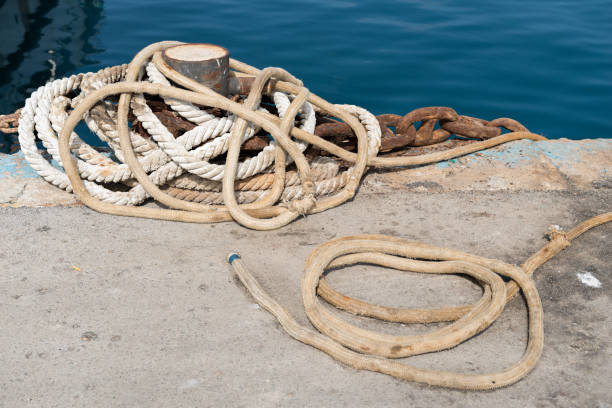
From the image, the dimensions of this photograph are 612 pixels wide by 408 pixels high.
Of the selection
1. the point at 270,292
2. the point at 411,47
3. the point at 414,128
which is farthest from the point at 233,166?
the point at 411,47

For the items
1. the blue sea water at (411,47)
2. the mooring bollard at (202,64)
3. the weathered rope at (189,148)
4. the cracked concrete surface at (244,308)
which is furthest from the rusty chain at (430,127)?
the blue sea water at (411,47)

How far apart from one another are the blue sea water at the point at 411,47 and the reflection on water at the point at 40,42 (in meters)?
0.04

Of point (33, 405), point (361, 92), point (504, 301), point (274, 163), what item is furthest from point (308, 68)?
point (33, 405)

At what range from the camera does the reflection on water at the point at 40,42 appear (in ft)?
18.5

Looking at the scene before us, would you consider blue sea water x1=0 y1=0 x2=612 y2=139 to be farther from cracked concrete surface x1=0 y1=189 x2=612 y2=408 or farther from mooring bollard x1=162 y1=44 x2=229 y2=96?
mooring bollard x1=162 y1=44 x2=229 y2=96

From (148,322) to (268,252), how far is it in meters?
0.51

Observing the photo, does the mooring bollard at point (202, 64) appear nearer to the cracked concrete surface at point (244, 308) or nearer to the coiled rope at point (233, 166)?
the coiled rope at point (233, 166)

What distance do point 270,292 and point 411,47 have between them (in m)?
5.02

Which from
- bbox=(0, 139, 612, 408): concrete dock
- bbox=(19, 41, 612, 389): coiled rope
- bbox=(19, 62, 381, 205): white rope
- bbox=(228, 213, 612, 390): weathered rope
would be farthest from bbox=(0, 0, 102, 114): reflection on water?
bbox=(228, 213, 612, 390): weathered rope

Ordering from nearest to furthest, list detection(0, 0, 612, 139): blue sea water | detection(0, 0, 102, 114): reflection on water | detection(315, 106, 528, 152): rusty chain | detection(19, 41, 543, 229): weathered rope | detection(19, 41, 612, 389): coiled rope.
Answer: detection(19, 41, 612, 389): coiled rope, detection(19, 41, 543, 229): weathered rope, detection(315, 106, 528, 152): rusty chain, detection(0, 0, 612, 139): blue sea water, detection(0, 0, 102, 114): reflection on water

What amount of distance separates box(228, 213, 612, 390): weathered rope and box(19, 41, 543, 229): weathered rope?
0.35 m

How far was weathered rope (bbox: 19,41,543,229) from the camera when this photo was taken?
2.03 meters

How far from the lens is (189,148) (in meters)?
2.05

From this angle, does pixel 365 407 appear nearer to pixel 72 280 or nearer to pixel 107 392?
pixel 107 392
